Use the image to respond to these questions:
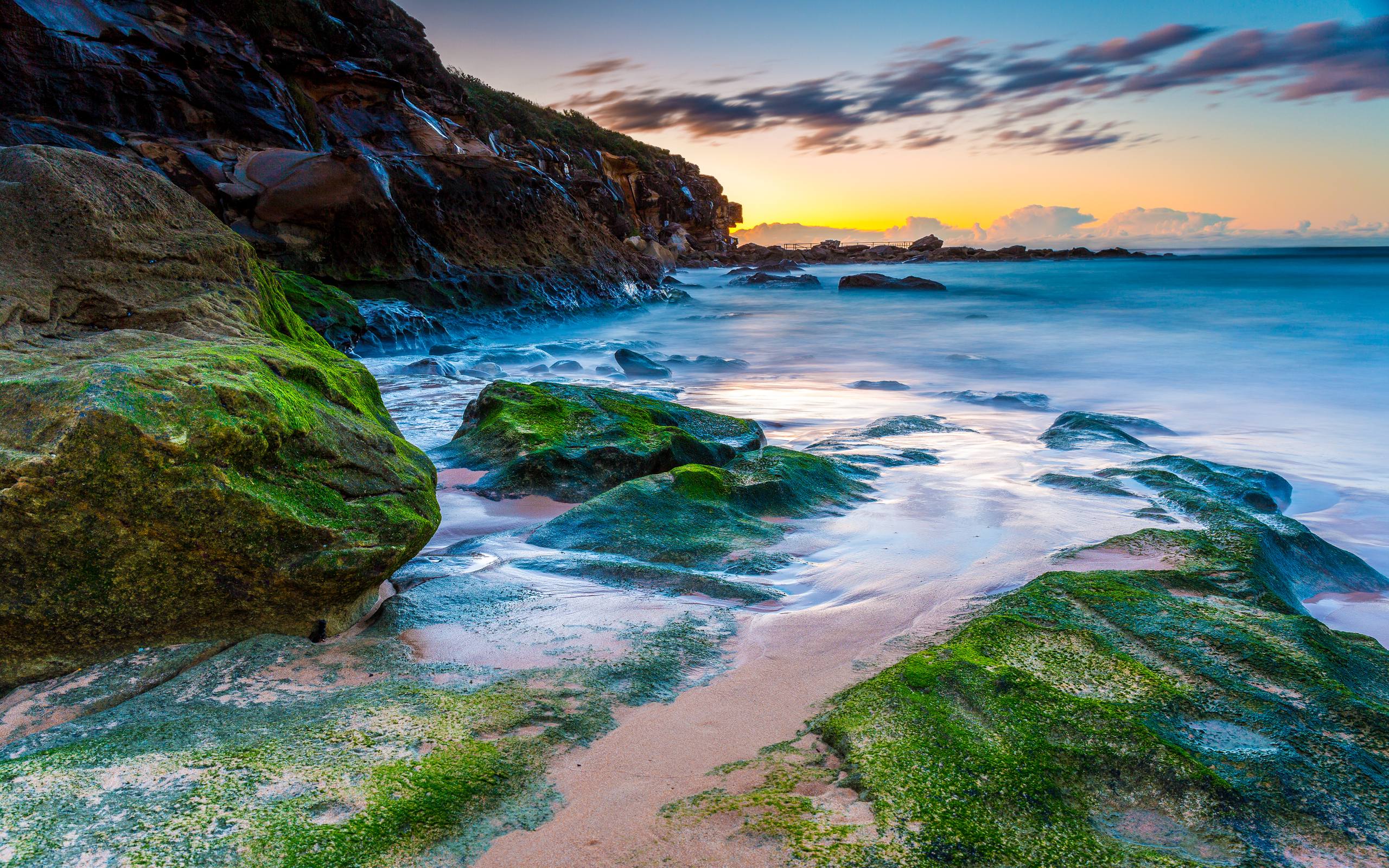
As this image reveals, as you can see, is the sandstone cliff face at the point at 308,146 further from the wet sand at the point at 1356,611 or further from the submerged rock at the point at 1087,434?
the wet sand at the point at 1356,611

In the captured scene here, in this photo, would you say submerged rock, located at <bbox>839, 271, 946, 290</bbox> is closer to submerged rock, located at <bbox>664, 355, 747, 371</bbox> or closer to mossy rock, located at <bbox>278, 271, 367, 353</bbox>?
submerged rock, located at <bbox>664, 355, 747, 371</bbox>

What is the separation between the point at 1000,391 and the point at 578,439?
720 centimetres

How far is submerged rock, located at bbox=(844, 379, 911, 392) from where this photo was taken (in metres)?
9.73

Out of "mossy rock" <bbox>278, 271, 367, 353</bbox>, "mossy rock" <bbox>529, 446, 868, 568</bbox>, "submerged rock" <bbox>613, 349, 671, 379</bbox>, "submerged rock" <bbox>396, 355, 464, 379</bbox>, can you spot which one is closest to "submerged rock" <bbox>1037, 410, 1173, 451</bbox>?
"mossy rock" <bbox>529, 446, 868, 568</bbox>

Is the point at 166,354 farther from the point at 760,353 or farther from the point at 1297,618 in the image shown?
the point at 760,353

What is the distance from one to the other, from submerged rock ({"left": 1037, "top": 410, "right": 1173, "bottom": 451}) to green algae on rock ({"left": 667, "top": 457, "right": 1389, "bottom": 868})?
3.65 metres

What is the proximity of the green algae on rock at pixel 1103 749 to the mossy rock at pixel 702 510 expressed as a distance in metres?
1.36

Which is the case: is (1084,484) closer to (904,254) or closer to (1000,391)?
(1000,391)

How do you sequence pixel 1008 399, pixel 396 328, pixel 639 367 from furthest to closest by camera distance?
pixel 396 328 < pixel 639 367 < pixel 1008 399

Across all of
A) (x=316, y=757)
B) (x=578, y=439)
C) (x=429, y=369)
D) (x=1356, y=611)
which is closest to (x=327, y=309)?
(x=429, y=369)

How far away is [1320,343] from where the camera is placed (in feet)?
44.2

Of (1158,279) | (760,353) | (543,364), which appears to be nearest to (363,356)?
(543,364)

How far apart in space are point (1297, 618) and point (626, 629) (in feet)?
6.69

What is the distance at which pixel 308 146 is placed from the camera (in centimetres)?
1569
